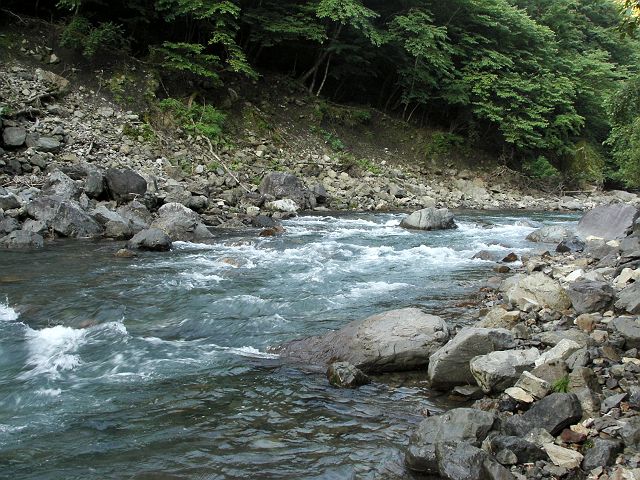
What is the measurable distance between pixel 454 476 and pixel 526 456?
0.51 m

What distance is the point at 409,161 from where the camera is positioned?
24.5 metres

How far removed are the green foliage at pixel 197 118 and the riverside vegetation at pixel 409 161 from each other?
92 mm

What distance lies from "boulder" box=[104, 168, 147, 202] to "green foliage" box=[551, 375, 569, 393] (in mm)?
11656

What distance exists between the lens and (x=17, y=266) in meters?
9.45

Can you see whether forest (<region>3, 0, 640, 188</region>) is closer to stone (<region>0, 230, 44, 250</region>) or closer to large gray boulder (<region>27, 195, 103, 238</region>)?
large gray boulder (<region>27, 195, 103, 238</region>)

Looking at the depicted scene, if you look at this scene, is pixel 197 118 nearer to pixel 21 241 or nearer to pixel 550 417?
pixel 21 241

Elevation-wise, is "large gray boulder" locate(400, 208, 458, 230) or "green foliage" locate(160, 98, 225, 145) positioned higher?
"green foliage" locate(160, 98, 225, 145)

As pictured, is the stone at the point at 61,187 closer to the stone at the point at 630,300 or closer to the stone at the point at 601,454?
the stone at the point at 630,300

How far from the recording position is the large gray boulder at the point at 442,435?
3.88 metres

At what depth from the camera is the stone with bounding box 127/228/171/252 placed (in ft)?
37.0

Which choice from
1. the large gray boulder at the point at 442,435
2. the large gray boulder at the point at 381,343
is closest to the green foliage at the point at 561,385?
the large gray boulder at the point at 442,435

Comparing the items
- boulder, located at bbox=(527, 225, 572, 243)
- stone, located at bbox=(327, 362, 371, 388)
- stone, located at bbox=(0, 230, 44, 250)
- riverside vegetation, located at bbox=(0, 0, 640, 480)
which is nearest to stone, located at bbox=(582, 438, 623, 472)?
riverside vegetation, located at bbox=(0, 0, 640, 480)

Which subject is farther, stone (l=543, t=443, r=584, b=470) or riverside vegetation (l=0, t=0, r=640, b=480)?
riverside vegetation (l=0, t=0, r=640, b=480)

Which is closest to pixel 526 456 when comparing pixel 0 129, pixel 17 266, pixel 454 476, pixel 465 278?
pixel 454 476
